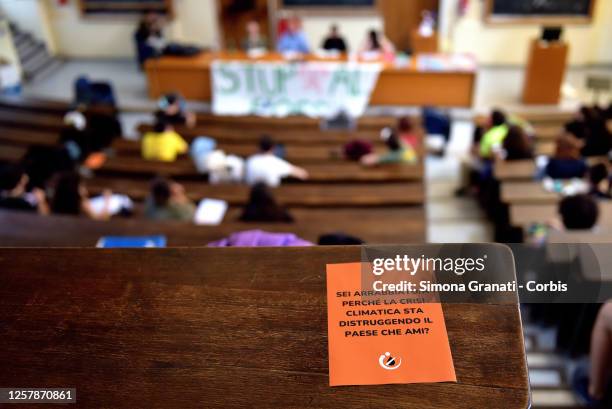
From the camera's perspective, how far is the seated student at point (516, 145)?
4941 mm

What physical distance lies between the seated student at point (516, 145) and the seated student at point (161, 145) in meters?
3.06

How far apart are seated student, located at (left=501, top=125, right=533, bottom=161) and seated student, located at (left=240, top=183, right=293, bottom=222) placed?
2392mm

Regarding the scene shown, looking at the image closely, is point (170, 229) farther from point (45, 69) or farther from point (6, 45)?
point (45, 69)

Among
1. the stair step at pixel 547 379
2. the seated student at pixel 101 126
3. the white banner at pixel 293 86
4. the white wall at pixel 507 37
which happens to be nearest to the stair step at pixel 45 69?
the seated student at pixel 101 126

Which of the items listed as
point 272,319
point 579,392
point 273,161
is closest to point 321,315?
point 272,319

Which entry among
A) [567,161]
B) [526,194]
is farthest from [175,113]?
[567,161]

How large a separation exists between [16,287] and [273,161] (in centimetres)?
386

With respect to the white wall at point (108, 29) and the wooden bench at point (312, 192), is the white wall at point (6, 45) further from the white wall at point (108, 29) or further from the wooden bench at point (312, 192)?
the wooden bench at point (312, 192)

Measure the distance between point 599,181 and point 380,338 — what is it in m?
4.31

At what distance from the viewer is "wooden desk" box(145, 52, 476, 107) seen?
7457 mm

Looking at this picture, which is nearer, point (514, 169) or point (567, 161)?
point (567, 161)

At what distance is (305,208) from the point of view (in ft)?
14.7

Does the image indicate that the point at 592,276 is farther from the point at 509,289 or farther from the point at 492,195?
the point at 492,195

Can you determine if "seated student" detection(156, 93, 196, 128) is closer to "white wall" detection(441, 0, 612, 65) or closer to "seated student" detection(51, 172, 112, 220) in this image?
"seated student" detection(51, 172, 112, 220)
